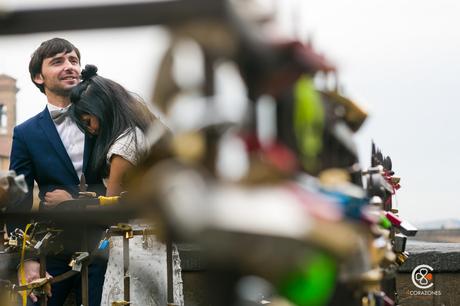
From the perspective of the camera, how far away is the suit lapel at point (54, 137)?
347 cm

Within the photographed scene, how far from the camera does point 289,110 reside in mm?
1099

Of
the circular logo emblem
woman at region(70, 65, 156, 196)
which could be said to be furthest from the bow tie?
the circular logo emblem

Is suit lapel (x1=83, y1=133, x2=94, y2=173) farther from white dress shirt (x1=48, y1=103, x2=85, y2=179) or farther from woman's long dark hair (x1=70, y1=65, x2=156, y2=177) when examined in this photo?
woman's long dark hair (x1=70, y1=65, x2=156, y2=177)

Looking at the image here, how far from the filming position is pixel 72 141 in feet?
11.5

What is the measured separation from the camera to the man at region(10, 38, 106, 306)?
3408 millimetres

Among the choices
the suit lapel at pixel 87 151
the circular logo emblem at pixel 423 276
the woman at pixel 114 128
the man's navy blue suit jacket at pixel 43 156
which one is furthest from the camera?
the circular logo emblem at pixel 423 276

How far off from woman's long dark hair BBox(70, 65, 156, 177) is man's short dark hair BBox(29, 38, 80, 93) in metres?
0.30

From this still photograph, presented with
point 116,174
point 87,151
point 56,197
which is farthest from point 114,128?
point 87,151

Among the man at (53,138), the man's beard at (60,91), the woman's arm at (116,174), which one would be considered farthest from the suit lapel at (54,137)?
the woman's arm at (116,174)

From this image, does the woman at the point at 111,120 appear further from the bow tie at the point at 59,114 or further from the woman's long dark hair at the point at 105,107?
the bow tie at the point at 59,114

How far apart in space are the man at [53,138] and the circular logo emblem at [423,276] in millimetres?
3501

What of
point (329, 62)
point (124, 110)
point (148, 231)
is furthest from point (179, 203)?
point (148, 231)

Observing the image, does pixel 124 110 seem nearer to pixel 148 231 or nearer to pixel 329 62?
pixel 148 231

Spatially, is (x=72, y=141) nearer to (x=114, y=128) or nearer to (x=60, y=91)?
(x=60, y=91)
